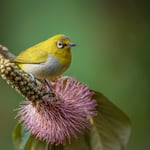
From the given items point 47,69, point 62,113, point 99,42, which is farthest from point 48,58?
point 99,42

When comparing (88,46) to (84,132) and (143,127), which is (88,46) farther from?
(84,132)

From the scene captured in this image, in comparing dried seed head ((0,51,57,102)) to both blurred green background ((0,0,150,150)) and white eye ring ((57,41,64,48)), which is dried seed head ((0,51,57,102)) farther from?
blurred green background ((0,0,150,150))

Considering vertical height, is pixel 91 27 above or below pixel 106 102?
above

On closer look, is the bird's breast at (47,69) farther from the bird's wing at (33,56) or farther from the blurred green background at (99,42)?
the blurred green background at (99,42)

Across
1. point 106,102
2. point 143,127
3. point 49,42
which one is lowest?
point 143,127

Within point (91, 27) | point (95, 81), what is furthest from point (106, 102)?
point (91, 27)

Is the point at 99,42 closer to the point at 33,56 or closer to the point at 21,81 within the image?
the point at 33,56
